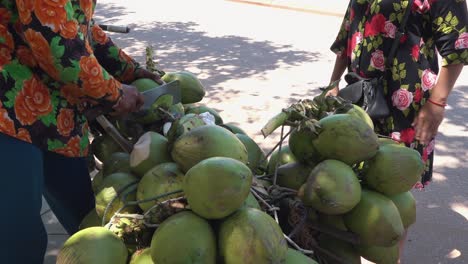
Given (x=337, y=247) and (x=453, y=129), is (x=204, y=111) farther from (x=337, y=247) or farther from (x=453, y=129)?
(x=453, y=129)

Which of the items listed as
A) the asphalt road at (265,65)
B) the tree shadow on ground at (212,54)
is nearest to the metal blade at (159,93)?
the asphalt road at (265,65)

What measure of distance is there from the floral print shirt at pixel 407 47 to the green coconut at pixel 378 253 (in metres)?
0.90

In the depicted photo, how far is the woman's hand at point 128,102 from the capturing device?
1.77m

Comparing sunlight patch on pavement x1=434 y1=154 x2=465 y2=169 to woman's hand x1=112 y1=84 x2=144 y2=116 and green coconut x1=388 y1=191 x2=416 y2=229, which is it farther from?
woman's hand x1=112 y1=84 x2=144 y2=116

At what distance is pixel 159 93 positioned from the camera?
6.32ft

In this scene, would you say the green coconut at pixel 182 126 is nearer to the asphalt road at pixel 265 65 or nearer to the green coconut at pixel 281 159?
the green coconut at pixel 281 159

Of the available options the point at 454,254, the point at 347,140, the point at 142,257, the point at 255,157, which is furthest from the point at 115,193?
the point at 454,254

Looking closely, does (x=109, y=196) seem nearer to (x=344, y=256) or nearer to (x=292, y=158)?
(x=292, y=158)

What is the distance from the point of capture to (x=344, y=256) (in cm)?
156

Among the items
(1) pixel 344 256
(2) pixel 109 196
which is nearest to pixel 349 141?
(1) pixel 344 256

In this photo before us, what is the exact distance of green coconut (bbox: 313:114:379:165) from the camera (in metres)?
1.53

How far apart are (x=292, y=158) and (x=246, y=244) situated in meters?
0.58

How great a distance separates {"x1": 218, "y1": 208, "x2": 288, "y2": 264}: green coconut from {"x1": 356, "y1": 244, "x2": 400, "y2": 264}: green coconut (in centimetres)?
40

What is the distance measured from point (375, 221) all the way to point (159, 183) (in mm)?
636
